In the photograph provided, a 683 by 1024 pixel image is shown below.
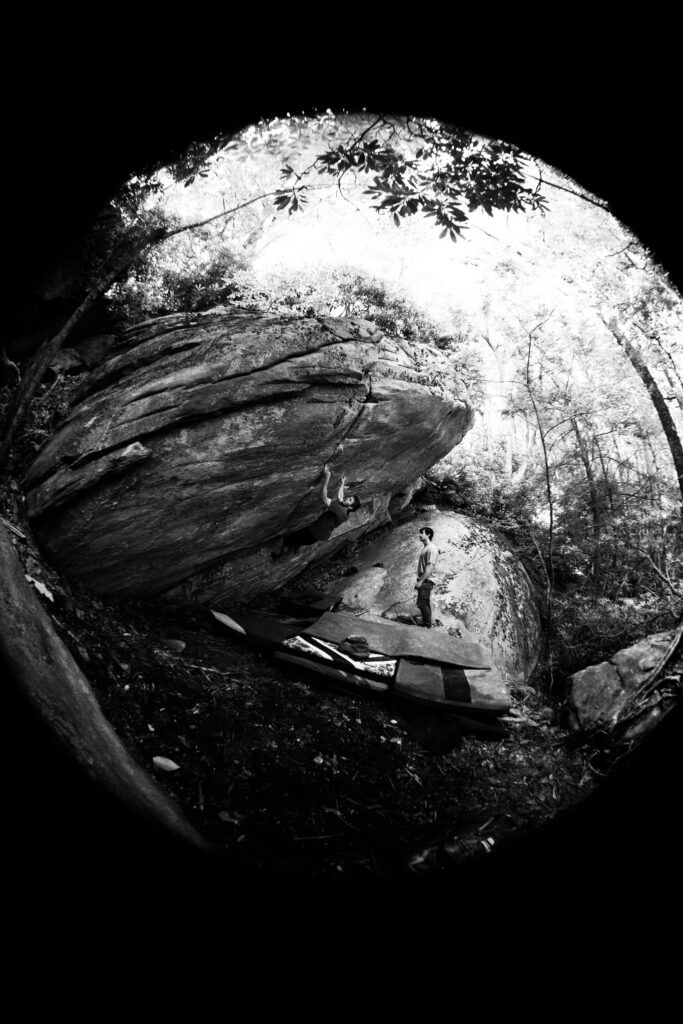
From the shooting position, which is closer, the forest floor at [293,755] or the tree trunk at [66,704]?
the tree trunk at [66,704]

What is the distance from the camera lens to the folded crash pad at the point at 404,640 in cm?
609

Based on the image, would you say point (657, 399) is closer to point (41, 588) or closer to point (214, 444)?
point (214, 444)

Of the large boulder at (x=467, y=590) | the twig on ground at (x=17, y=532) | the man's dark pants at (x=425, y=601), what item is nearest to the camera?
the twig on ground at (x=17, y=532)

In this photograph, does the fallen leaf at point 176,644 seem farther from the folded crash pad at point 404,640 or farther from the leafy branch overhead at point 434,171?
the leafy branch overhead at point 434,171

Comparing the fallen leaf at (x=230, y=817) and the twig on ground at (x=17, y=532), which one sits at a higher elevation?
the twig on ground at (x=17, y=532)

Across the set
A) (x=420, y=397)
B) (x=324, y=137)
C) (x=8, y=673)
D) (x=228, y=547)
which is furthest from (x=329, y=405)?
(x=8, y=673)

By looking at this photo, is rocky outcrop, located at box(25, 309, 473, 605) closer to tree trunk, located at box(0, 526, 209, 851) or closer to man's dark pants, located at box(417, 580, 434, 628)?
man's dark pants, located at box(417, 580, 434, 628)

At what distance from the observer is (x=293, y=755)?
409 cm

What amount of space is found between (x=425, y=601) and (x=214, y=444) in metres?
4.92

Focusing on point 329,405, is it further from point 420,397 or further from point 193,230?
point 193,230

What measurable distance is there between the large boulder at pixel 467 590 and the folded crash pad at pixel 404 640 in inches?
50.9

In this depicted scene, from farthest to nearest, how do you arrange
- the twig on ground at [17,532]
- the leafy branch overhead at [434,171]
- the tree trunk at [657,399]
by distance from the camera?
1. the tree trunk at [657,399]
2. the twig on ground at [17,532]
3. the leafy branch overhead at [434,171]

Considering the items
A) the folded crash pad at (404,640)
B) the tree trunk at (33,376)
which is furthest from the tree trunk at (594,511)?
the tree trunk at (33,376)

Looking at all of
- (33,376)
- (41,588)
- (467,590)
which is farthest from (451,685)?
(33,376)
